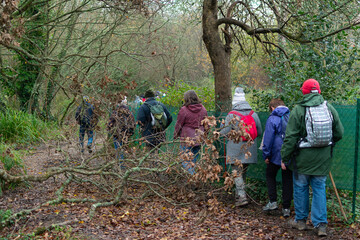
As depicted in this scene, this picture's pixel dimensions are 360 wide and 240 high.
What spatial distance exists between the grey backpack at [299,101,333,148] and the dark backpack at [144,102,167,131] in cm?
341

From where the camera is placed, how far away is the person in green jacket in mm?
4855

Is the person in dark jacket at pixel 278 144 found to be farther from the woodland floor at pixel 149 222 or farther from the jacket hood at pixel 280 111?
the woodland floor at pixel 149 222

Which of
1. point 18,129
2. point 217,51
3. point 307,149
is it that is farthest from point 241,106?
point 18,129

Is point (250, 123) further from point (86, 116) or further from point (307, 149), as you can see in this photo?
point (86, 116)

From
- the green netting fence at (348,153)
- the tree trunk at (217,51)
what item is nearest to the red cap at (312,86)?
the green netting fence at (348,153)

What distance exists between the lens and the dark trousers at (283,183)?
18.4ft

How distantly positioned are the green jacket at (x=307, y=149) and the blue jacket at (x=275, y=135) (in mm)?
520

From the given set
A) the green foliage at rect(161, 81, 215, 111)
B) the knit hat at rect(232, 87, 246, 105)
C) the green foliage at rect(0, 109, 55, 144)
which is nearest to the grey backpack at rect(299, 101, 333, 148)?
the knit hat at rect(232, 87, 246, 105)

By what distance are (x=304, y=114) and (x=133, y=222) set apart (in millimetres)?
2837

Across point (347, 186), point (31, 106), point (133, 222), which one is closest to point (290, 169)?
point (347, 186)

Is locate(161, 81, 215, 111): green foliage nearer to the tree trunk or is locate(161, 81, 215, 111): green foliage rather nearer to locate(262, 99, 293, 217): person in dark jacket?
the tree trunk

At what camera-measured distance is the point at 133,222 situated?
545 cm

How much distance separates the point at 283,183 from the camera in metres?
5.64

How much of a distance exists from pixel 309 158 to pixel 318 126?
45cm
